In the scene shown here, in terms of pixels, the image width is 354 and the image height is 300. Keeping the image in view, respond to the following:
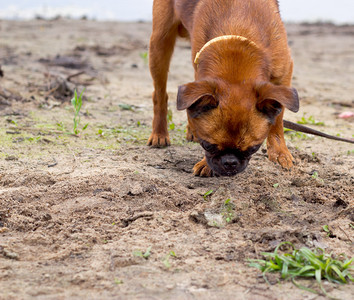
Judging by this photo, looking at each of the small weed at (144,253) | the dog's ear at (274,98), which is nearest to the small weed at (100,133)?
the dog's ear at (274,98)

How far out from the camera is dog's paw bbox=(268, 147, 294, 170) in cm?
470

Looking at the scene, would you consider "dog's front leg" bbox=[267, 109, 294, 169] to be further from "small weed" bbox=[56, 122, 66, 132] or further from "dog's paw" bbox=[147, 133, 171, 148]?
"small weed" bbox=[56, 122, 66, 132]

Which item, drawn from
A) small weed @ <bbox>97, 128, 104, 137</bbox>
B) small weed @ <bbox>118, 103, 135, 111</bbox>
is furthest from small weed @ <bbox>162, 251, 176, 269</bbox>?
small weed @ <bbox>118, 103, 135, 111</bbox>

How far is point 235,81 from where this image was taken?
3729mm

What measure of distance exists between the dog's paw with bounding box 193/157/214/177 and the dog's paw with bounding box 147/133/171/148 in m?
1.03

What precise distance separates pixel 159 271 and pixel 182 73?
7444 millimetres

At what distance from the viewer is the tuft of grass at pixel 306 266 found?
2.74 meters

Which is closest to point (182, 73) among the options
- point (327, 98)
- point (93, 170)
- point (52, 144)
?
point (327, 98)

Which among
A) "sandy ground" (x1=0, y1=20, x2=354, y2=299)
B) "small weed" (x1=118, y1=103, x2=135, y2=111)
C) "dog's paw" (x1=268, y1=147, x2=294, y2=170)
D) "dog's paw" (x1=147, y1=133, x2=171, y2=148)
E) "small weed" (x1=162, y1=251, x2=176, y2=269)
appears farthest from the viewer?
"small weed" (x1=118, y1=103, x2=135, y2=111)

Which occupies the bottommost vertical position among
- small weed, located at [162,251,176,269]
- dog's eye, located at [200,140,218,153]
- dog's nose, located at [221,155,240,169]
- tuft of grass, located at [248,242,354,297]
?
small weed, located at [162,251,176,269]

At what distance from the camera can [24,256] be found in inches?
118

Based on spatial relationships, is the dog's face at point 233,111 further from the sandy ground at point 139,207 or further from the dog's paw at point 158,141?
the dog's paw at point 158,141

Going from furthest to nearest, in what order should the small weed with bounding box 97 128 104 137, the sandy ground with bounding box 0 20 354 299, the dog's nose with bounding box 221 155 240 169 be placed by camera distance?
the small weed with bounding box 97 128 104 137
the dog's nose with bounding box 221 155 240 169
the sandy ground with bounding box 0 20 354 299

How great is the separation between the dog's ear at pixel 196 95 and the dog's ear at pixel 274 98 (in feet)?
1.17
